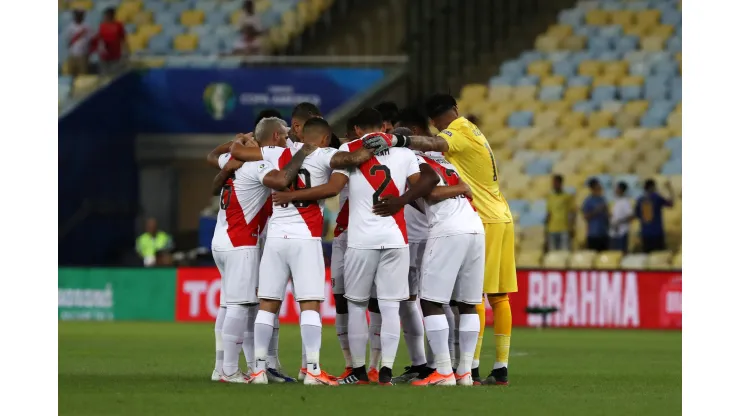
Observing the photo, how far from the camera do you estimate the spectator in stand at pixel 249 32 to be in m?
27.3

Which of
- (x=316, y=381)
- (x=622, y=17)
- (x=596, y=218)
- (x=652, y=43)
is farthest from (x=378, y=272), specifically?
(x=622, y=17)

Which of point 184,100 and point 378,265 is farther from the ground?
point 184,100

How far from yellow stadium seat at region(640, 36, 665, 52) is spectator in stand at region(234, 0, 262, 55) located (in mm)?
7631

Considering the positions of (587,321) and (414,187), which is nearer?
(414,187)

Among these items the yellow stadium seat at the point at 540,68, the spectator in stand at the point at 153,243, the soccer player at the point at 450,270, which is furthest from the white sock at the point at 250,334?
the yellow stadium seat at the point at 540,68

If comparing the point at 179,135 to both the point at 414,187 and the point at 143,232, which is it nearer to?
the point at 143,232

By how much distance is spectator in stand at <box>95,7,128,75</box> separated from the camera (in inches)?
1059

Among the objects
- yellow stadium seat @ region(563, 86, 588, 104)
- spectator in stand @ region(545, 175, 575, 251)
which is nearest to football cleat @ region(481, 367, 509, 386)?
spectator in stand @ region(545, 175, 575, 251)

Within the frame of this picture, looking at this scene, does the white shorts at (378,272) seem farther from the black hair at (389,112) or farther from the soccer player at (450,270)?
the black hair at (389,112)

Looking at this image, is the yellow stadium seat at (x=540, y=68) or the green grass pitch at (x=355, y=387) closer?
the green grass pitch at (x=355, y=387)

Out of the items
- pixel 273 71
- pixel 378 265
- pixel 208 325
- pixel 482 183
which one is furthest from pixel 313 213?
pixel 273 71

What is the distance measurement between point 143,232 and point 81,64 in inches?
144

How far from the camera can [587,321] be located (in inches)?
826

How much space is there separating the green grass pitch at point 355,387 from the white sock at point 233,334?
7.8 inches
